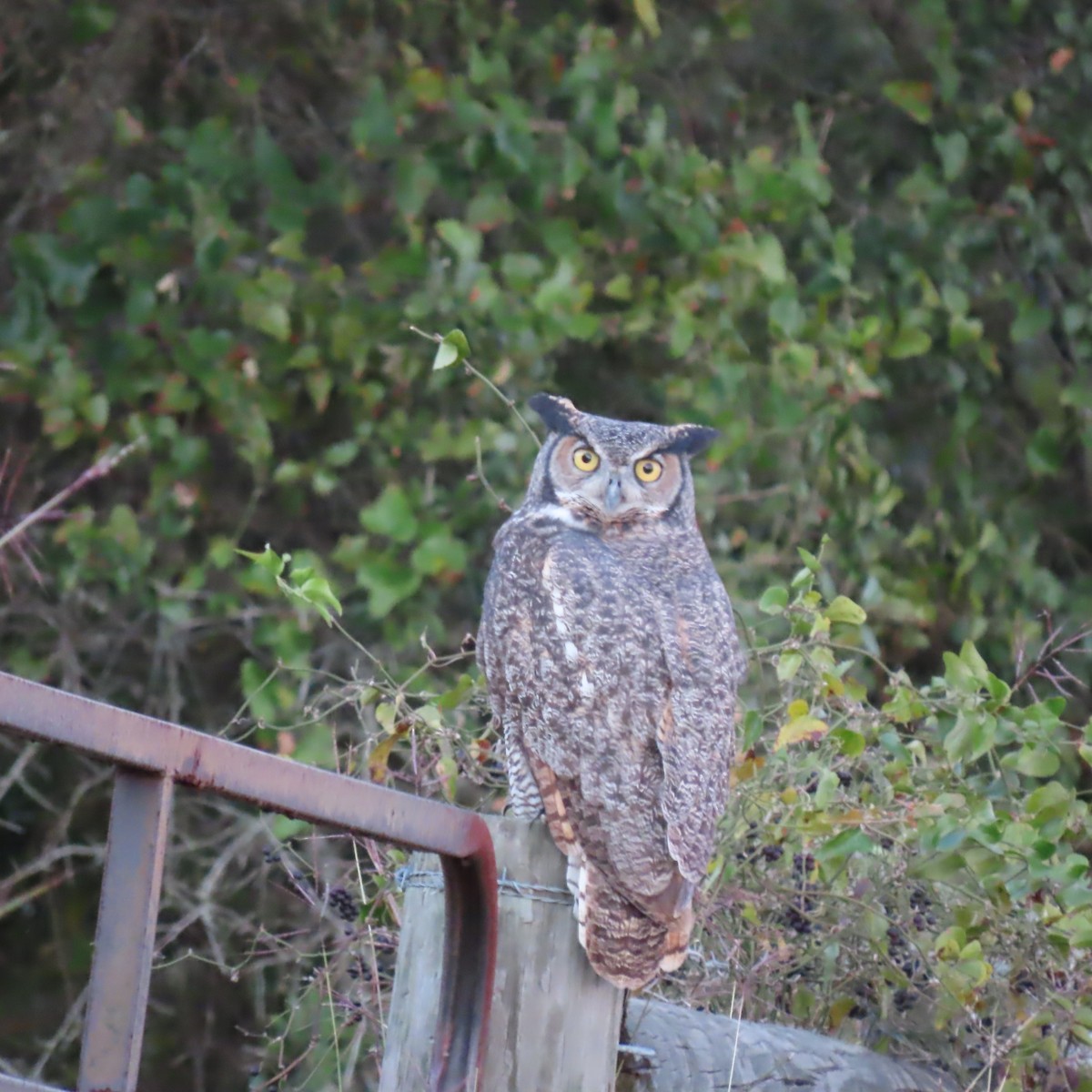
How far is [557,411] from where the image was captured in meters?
2.77

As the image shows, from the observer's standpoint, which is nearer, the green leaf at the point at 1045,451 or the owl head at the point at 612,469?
the owl head at the point at 612,469

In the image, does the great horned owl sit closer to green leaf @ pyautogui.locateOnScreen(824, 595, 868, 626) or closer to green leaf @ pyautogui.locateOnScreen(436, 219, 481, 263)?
green leaf @ pyautogui.locateOnScreen(824, 595, 868, 626)

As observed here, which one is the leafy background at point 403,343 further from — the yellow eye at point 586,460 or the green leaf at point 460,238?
the yellow eye at point 586,460

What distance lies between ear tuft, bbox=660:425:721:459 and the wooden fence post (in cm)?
109

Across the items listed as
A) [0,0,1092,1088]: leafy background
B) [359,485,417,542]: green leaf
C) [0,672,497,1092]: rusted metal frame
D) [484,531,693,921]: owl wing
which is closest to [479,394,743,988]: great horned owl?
[484,531,693,921]: owl wing

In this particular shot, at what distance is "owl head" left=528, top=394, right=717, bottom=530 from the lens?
8.66 ft

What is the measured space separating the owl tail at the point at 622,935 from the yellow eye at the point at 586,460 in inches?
29.9

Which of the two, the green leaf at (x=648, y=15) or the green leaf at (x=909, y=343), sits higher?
the green leaf at (x=648, y=15)

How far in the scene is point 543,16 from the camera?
396 cm

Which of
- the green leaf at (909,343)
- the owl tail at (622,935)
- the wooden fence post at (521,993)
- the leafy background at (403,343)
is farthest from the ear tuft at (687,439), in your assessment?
the green leaf at (909,343)

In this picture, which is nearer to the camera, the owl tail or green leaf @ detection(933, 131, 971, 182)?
the owl tail

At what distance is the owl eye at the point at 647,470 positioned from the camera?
2.69m

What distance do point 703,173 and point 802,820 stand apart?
1.86 meters

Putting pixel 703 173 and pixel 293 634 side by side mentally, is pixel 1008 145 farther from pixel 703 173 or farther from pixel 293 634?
pixel 293 634
